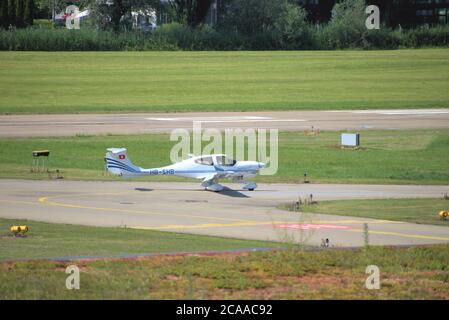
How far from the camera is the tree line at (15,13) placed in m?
138

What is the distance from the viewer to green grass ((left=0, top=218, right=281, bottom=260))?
26125 millimetres

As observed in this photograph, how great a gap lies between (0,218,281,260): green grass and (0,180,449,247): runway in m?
1.30

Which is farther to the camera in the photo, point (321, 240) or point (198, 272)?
point (321, 240)

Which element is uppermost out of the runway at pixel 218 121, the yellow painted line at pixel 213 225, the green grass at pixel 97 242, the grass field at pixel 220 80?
Result: the grass field at pixel 220 80

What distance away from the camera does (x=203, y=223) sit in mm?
33031

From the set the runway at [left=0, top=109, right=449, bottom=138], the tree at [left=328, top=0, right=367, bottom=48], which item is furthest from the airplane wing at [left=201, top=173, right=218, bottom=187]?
the tree at [left=328, top=0, right=367, bottom=48]

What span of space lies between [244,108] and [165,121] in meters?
13.6

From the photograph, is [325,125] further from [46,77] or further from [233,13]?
[233,13]

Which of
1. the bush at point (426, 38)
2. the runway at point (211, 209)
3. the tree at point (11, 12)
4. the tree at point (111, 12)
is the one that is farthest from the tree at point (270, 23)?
the runway at point (211, 209)

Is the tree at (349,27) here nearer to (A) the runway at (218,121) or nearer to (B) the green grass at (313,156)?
(A) the runway at (218,121)

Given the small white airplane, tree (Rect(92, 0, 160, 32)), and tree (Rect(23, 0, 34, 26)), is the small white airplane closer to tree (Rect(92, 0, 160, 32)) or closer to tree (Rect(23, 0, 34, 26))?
tree (Rect(92, 0, 160, 32))

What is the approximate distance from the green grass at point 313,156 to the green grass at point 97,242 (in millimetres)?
15450
